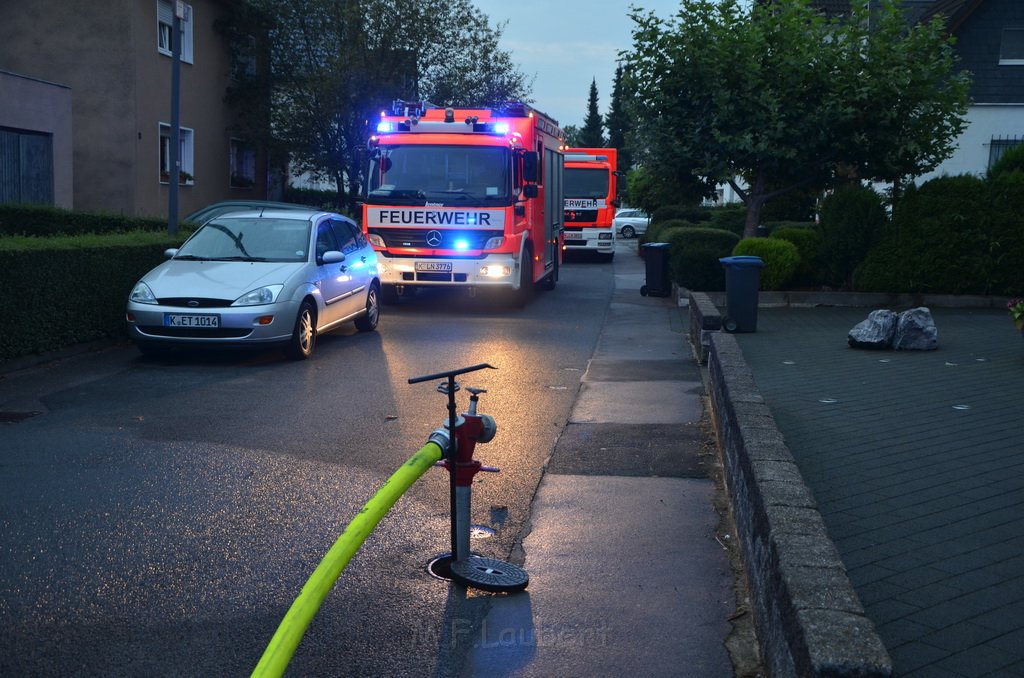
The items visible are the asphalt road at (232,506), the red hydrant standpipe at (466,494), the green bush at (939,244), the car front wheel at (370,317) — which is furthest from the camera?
the green bush at (939,244)

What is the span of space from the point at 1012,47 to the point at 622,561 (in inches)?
1097

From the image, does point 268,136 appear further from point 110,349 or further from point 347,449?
point 347,449

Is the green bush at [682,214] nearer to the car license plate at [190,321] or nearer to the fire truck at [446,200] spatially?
the fire truck at [446,200]

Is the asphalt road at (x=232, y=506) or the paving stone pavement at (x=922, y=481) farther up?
the paving stone pavement at (x=922, y=481)

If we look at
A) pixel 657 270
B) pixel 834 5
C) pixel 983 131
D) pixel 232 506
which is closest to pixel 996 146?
pixel 983 131

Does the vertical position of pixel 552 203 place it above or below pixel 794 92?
below

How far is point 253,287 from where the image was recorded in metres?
11.8

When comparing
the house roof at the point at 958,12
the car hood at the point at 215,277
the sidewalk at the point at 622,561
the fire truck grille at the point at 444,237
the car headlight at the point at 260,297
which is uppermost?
the house roof at the point at 958,12


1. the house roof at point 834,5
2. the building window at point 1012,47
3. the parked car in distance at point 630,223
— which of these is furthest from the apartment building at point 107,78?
the parked car in distance at point 630,223

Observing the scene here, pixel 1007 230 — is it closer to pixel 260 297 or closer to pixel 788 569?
pixel 260 297

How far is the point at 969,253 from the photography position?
17.8 m

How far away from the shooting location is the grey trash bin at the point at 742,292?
14.1m

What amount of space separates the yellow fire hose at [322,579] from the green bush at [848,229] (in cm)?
1514

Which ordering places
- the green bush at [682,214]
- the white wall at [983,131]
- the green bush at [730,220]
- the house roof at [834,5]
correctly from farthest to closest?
the house roof at [834,5] < the green bush at [682,214] < the green bush at [730,220] < the white wall at [983,131]
